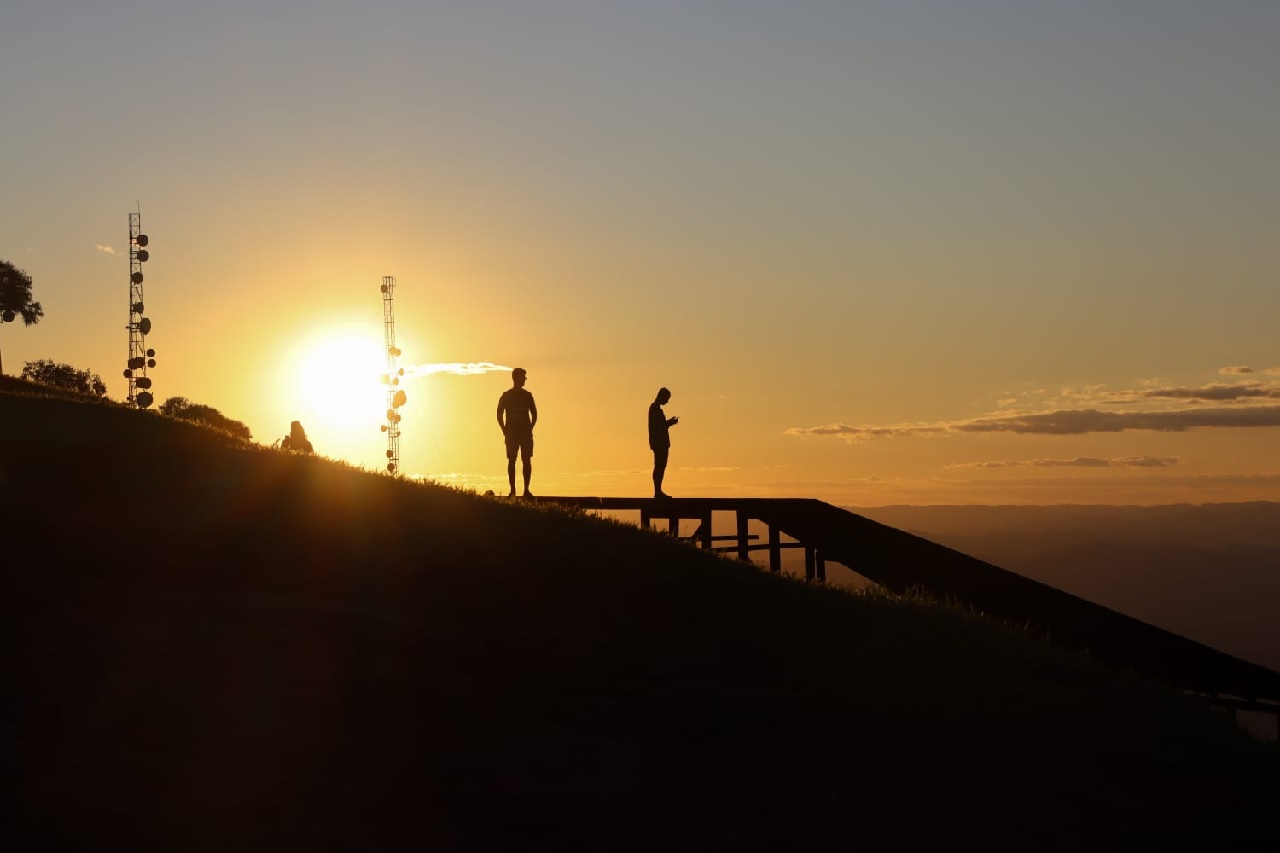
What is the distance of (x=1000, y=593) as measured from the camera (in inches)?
1007

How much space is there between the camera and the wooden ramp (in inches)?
1003

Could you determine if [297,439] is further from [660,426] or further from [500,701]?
[500,701]

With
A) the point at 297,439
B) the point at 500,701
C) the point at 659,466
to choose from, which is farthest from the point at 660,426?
the point at 500,701

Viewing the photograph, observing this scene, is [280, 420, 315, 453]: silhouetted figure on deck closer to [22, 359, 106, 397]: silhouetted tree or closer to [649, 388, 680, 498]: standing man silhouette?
[649, 388, 680, 498]: standing man silhouette

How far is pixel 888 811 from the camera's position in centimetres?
1148

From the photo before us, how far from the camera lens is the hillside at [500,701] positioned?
10.5m

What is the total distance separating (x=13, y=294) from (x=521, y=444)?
58.3 m

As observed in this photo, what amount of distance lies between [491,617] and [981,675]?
5.90 metres

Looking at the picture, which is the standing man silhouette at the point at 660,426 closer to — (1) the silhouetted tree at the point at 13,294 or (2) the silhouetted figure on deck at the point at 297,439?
(2) the silhouetted figure on deck at the point at 297,439

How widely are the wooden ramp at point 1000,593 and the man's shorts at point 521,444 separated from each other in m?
2.46

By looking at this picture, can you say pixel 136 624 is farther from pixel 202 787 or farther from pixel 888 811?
pixel 888 811

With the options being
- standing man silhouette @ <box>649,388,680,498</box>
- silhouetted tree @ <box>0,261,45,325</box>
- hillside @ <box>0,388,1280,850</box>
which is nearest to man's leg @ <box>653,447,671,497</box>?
standing man silhouette @ <box>649,388,680,498</box>

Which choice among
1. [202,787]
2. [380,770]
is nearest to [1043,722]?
[380,770]

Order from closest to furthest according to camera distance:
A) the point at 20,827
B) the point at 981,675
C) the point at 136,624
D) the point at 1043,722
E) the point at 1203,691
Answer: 1. the point at 20,827
2. the point at 136,624
3. the point at 1043,722
4. the point at 981,675
5. the point at 1203,691
